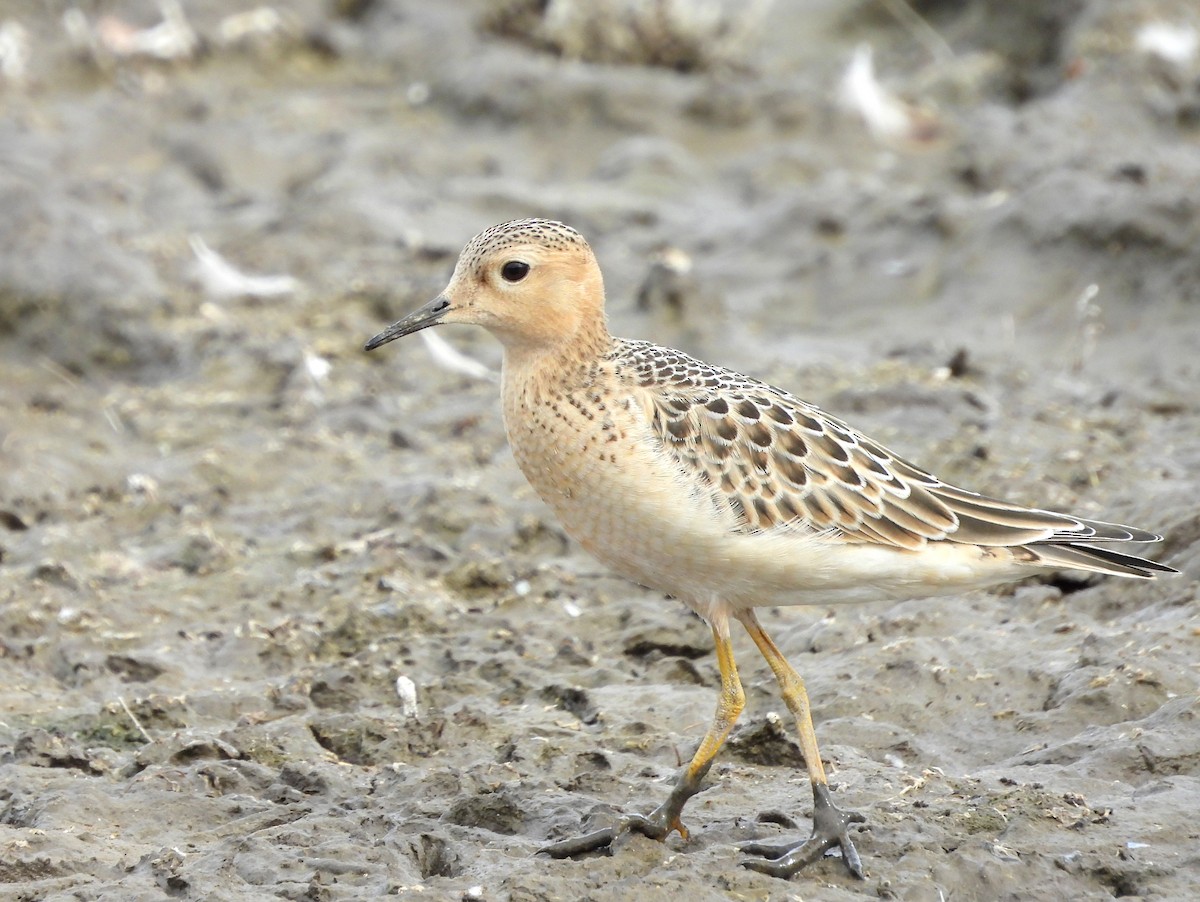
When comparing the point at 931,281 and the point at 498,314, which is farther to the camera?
the point at 931,281

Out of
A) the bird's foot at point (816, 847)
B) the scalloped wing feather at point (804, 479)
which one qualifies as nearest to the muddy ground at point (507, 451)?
the bird's foot at point (816, 847)

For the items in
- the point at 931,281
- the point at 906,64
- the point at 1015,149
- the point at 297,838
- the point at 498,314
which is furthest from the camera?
the point at 906,64

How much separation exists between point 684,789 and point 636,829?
0.21 m

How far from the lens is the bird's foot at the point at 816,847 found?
16.1 ft

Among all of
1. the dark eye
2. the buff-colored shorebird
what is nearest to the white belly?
the buff-colored shorebird

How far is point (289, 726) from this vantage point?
244 inches

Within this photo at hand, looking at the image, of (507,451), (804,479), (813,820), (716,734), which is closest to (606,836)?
(716,734)

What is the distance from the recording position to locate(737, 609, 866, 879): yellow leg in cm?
492

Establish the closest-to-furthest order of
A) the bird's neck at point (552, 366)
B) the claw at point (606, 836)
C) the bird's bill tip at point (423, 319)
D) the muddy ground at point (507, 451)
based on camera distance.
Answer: the claw at point (606, 836)
the muddy ground at point (507, 451)
the bird's neck at point (552, 366)
the bird's bill tip at point (423, 319)

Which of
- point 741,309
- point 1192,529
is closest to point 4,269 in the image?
point 741,309

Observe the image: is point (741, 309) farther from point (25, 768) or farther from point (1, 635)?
point (25, 768)

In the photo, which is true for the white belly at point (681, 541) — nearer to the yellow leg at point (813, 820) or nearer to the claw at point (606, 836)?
the yellow leg at point (813, 820)

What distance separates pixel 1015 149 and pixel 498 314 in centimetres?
816

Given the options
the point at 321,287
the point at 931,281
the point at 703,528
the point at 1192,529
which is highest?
the point at 703,528
